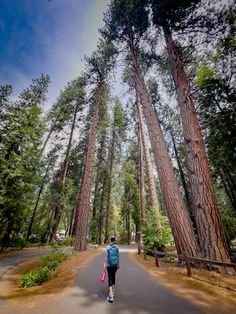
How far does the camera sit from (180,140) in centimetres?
2178

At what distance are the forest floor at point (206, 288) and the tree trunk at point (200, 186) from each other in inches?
24.0

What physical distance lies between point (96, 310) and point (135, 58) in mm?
11874

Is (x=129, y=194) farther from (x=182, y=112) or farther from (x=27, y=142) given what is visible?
(x=182, y=112)

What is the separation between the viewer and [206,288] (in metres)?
4.98

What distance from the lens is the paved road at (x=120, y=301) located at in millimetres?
3886

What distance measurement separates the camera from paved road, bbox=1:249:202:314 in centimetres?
389

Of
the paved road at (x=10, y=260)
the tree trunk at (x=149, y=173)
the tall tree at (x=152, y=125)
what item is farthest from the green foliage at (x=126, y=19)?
the paved road at (x=10, y=260)

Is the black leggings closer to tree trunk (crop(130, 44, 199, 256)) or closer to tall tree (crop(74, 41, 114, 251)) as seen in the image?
tree trunk (crop(130, 44, 199, 256))

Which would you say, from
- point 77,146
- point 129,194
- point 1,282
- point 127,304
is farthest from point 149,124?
point 129,194

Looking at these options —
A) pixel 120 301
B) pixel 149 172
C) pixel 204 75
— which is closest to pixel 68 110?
pixel 149 172

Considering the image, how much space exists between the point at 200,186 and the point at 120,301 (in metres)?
4.32

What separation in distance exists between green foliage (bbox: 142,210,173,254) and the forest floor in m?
4.96

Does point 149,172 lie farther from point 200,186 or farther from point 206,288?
point 206,288

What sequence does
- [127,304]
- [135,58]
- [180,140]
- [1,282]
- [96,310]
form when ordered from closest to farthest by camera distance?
[96,310] < [127,304] < [1,282] < [135,58] < [180,140]
